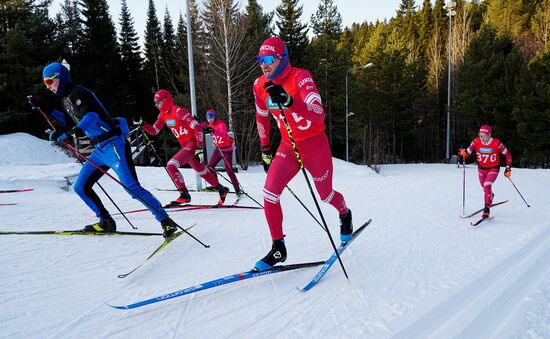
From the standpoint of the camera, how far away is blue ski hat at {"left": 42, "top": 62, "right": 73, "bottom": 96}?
3.98 m

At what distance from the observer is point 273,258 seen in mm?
3256

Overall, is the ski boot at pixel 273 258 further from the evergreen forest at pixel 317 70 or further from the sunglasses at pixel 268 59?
the evergreen forest at pixel 317 70

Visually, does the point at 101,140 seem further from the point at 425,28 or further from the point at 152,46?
the point at 425,28

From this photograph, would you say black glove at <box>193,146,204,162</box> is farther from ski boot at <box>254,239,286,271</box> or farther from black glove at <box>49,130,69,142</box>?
ski boot at <box>254,239,286,271</box>

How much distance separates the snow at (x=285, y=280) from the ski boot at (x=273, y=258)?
0.14 m

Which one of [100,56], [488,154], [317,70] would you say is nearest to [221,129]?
[488,154]

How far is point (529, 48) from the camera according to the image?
109 ft

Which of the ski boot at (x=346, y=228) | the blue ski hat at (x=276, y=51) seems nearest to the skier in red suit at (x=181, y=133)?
the ski boot at (x=346, y=228)

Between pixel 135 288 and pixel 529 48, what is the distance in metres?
42.2

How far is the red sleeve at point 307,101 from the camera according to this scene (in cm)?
298

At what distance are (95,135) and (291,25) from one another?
2672 centimetres

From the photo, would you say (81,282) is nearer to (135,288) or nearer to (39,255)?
(135,288)

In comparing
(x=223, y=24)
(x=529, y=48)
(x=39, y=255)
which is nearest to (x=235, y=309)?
(x=39, y=255)

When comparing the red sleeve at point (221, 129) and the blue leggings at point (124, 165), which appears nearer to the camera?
the blue leggings at point (124, 165)
